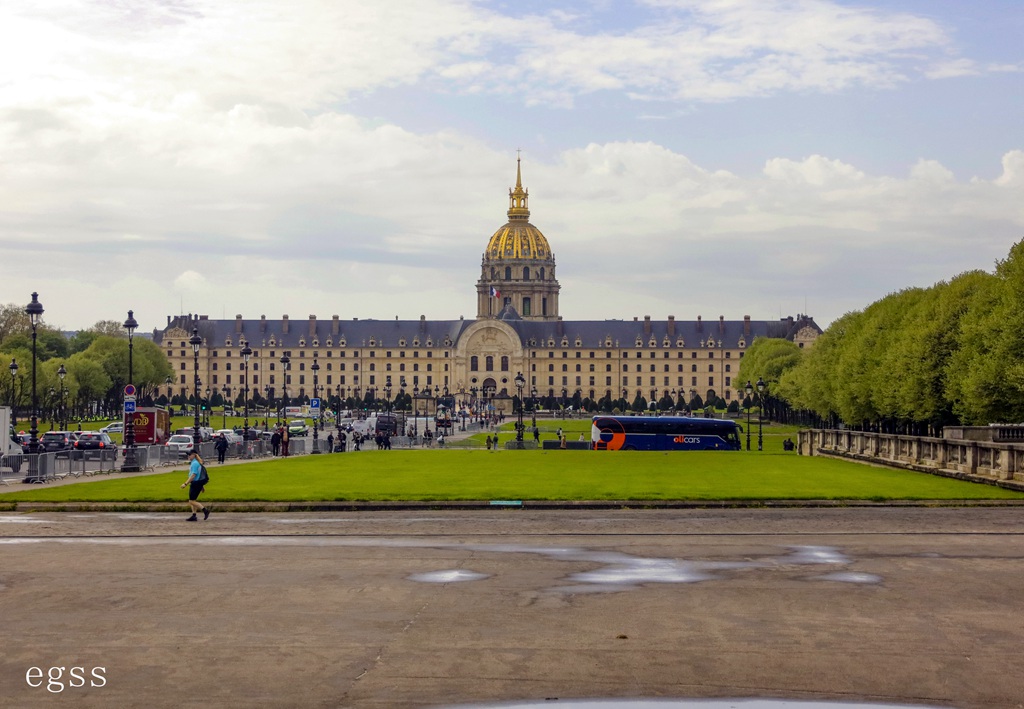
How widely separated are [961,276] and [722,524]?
52404mm

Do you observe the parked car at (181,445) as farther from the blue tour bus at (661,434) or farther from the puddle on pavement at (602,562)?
the puddle on pavement at (602,562)

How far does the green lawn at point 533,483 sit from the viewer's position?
3319cm

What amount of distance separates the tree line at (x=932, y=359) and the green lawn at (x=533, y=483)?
10755mm

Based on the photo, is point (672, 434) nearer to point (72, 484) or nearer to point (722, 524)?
point (72, 484)

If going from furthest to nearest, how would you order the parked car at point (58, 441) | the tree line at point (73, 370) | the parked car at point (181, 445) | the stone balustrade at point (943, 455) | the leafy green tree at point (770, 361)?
the leafy green tree at point (770, 361) < the tree line at point (73, 370) < the parked car at point (58, 441) < the parked car at point (181, 445) < the stone balustrade at point (943, 455)

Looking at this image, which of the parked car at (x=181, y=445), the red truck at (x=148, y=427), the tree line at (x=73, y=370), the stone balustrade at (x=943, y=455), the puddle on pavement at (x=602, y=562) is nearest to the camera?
the puddle on pavement at (x=602, y=562)

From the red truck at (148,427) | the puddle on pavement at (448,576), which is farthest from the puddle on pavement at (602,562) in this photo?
the red truck at (148,427)

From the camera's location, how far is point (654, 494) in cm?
3334

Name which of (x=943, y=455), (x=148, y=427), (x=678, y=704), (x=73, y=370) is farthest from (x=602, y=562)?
(x=73, y=370)

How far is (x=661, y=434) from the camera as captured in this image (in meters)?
85.4

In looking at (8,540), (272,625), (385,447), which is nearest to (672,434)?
(385,447)

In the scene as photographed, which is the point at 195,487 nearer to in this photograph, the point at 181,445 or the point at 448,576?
the point at 448,576

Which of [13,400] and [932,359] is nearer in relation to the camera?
[932,359]

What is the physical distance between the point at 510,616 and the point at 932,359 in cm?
5821
